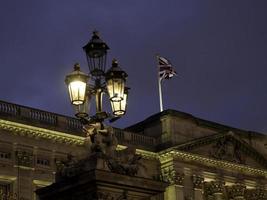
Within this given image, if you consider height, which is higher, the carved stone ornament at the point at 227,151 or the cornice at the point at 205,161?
the carved stone ornament at the point at 227,151

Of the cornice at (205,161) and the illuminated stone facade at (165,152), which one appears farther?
the cornice at (205,161)

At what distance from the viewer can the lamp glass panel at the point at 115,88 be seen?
1352cm

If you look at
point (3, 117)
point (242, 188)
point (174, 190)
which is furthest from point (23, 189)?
point (242, 188)

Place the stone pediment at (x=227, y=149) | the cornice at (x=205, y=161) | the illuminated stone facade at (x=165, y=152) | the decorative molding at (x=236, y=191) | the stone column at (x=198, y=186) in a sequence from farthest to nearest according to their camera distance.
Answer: the decorative molding at (x=236, y=191) → the stone pediment at (x=227, y=149) → the stone column at (x=198, y=186) → the cornice at (x=205, y=161) → the illuminated stone facade at (x=165, y=152)

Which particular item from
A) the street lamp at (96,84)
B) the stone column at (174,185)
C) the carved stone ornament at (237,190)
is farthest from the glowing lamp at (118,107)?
the carved stone ornament at (237,190)

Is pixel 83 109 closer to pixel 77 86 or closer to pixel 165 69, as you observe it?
pixel 77 86

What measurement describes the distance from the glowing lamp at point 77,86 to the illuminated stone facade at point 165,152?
23327 mm

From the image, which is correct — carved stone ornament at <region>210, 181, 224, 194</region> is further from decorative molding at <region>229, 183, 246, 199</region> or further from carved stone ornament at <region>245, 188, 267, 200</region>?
carved stone ornament at <region>245, 188, 267, 200</region>

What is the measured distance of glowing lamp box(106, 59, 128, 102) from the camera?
1353 cm

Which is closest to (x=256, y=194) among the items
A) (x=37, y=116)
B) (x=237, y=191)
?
(x=237, y=191)

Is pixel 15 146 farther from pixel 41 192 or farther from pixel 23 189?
pixel 41 192

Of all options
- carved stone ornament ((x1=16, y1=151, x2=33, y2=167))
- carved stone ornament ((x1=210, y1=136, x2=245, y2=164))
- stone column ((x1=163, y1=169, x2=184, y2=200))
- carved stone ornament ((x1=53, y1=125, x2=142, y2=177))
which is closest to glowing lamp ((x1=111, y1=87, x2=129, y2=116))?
carved stone ornament ((x1=53, y1=125, x2=142, y2=177))

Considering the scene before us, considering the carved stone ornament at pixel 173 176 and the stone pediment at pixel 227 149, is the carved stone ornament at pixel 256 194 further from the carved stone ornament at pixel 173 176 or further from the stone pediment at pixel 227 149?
the carved stone ornament at pixel 173 176

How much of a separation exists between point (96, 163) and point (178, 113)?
39800 mm
